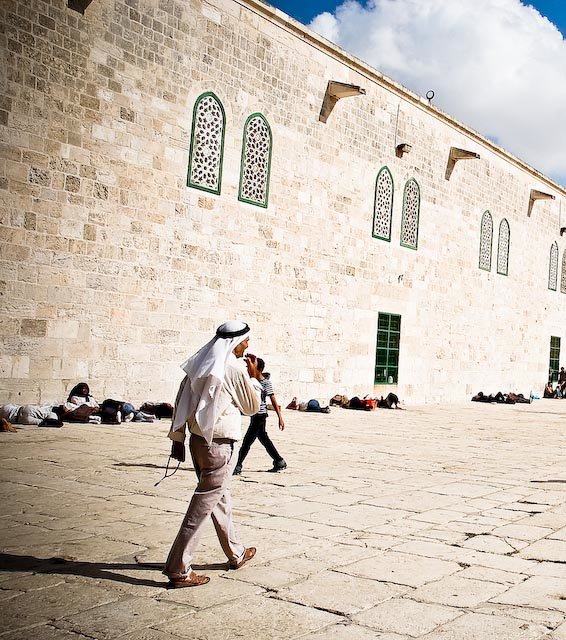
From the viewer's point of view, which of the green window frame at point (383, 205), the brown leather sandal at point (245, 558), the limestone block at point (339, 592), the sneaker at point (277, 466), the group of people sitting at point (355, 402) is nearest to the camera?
the limestone block at point (339, 592)

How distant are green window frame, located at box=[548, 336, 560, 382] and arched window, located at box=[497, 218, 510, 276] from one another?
449 centimetres

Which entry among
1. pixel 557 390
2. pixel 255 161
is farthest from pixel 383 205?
pixel 557 390

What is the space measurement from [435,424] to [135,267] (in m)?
5.77

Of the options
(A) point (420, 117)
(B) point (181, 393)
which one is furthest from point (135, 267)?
(A) point (420, 117)

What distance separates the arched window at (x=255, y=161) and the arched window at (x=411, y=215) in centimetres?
477

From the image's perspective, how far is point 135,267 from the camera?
11.0 metres

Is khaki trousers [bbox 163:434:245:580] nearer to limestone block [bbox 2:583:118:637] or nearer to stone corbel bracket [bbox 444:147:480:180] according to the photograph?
limestone block [bbox 2:583:118:637]

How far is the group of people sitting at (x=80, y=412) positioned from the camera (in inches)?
365

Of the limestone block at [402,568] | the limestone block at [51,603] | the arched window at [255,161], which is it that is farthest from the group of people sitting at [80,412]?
the limestone block at [402,568]

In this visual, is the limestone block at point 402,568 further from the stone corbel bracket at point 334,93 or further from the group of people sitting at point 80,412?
the stone corbel bracket at point 334,93

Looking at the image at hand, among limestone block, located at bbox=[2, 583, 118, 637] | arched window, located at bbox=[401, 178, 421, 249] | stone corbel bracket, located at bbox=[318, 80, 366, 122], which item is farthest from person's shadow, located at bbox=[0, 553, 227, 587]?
arched window, located at bbox=[401, 178, 421, 249]

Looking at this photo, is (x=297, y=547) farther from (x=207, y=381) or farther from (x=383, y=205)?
(x=383, y=205)

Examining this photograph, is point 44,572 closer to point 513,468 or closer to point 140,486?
point 140,486

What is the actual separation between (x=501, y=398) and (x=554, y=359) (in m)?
6.10
